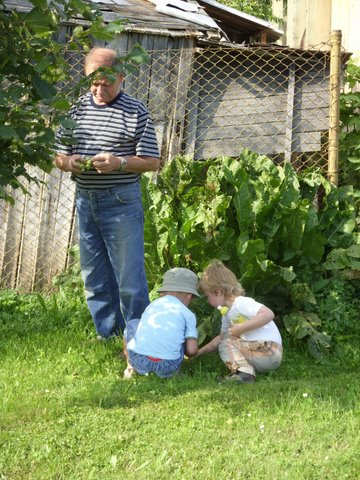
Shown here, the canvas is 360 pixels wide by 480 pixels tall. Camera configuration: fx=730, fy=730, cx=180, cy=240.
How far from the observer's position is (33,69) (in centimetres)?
321

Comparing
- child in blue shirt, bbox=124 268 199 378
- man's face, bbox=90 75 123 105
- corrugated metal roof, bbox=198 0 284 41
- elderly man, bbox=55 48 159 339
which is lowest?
child in blue shirt, bbox=124 268 199 378

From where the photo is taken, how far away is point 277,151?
6668 mm

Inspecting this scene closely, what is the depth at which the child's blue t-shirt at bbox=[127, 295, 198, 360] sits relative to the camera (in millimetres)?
4352

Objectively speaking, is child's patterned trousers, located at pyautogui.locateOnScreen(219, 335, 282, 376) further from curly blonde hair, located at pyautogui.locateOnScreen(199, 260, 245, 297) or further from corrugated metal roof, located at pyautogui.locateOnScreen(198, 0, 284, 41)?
corrugated metal roof, located at pyautogui.locateOnScreen(198, 0, 284, 41)

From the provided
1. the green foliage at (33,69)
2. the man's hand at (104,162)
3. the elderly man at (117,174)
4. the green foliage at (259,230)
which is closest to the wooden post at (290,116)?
the green foliage at (259,230)

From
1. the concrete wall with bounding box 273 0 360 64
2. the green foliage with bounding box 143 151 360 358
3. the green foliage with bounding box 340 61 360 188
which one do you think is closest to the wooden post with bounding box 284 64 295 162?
the green foliage with bounding box 340 61 360 188

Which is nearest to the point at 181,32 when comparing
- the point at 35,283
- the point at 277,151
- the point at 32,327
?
A: the point at 277,151

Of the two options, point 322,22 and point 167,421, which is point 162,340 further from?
point 322,22

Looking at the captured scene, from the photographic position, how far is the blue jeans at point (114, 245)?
15.6ft

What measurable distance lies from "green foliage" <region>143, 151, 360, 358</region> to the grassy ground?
2.25 feet

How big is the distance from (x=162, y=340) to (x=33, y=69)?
1.86m

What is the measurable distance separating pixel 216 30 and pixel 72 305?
312cm

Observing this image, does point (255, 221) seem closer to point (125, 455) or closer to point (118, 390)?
point (118, 390)

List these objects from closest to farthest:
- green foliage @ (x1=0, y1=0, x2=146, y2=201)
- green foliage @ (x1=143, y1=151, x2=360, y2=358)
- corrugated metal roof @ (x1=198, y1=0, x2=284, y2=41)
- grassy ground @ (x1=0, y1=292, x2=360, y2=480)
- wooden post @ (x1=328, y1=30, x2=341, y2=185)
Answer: green foliage @ (x1=0, y1=0, x2=146, y2=201) → grassy ground @ (x1=0, y1=292, x2=360, y2=480) → green foliage @ (x1=143, y1=151, x2=360, y2=358) → wooden post @ (x1=328, y1=30, x2=341, y2=185) → corrugated metal roof @ (x1=198, y1=0, x2=284, y2=41)
